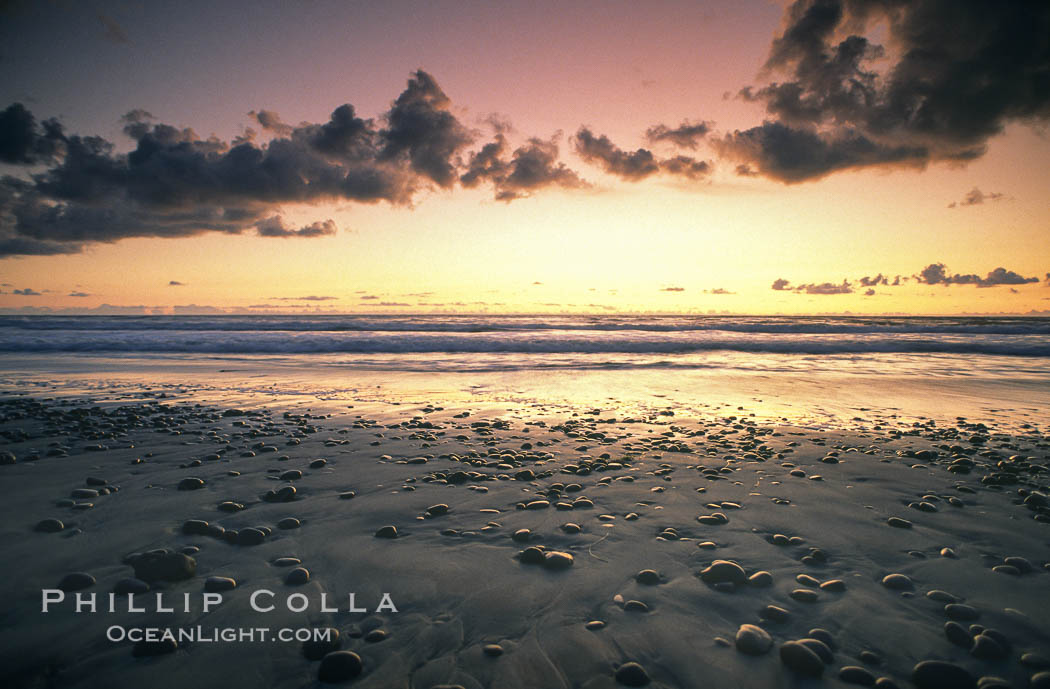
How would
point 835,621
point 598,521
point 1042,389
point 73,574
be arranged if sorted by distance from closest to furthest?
point 835,621
point 73,574
point 598,521
point 1042,389

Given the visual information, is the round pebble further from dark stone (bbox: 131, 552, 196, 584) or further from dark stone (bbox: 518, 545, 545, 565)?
dark stone (bbox: 131, 552, 196, 584)

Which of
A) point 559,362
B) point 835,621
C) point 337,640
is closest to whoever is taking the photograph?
point 337,640

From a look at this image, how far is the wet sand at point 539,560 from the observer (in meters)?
1.98

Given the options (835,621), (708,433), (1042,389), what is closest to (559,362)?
(708,433)

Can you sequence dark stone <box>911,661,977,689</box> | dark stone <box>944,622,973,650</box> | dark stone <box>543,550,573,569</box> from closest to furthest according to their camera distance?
dark stone <box>911,661,977,689</box> → dark stone <box>944,622,973,650</box> → dark stone <box>543,550,573,569</box>

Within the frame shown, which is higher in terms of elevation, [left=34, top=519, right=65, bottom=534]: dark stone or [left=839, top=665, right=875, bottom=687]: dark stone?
[left=839, top=665, right=875, bottom=687]: dark stone

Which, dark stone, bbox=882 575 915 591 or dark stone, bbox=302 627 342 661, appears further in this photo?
dark stone, bbox=882 575 915 591

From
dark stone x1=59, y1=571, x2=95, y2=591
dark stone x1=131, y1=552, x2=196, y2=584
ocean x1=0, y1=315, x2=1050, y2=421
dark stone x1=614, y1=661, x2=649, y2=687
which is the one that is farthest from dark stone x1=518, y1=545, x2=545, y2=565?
ocean x1=0, y1=315, x2=1050, y2=421

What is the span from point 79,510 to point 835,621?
5139 mm

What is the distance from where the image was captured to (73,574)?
2541 millimetres

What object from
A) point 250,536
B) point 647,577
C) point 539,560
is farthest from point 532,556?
point 250,536

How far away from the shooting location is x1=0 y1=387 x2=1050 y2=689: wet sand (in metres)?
1.98

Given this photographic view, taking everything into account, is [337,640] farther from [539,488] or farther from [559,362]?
[559,362]

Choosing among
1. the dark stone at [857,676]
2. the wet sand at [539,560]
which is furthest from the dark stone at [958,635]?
the dark stone at [857,676]
